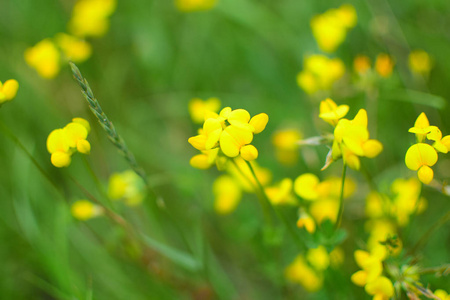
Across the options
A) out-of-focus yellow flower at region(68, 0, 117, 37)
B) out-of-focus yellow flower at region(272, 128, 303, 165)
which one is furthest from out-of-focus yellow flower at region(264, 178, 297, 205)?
out-of-focus yellow flower at region(68, 0, 117, 37)

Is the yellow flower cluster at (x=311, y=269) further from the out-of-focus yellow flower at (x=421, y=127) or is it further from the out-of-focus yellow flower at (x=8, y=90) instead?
the out-of-focus yellow flower at (x=8, y=90)

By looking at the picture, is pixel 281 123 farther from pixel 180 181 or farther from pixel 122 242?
pixel 122 242

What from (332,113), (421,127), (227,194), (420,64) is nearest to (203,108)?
(227,194)

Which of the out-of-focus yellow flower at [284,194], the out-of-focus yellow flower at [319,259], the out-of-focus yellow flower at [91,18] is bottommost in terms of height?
the out-of-focus yellow flower at [319,259]

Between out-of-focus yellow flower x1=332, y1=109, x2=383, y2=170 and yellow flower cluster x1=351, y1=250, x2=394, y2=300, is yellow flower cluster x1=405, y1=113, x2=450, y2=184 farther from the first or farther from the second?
yellow flower cluster x1=351, y1=250, x2=394, y2=300

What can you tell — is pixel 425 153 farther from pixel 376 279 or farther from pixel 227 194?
pixel 227 194

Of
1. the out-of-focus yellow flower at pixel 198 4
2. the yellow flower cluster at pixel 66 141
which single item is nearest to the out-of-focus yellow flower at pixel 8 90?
the yellow flower cluster at pixel 66 141
